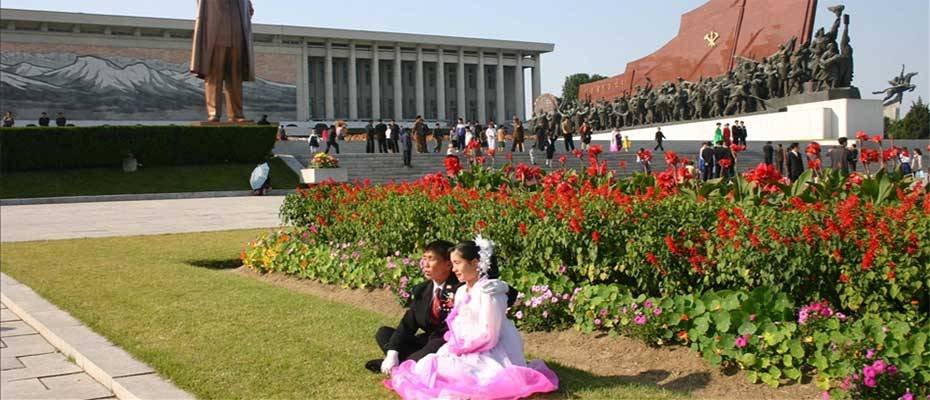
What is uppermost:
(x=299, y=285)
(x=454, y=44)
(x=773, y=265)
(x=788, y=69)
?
(x=454, y=44)

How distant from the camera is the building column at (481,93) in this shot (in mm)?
64062

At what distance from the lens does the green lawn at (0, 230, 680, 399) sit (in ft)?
12.1

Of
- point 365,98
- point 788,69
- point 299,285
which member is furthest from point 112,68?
point 299,285

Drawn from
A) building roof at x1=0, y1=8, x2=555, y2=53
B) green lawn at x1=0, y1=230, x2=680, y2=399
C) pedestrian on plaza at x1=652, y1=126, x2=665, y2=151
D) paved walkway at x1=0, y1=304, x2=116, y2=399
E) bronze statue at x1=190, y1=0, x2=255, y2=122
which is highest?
building roof at x1=0, y1=8, x2=555, y2=53

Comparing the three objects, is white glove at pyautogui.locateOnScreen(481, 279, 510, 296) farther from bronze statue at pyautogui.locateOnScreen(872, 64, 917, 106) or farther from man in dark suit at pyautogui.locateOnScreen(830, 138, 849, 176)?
bronze statue at pyautogui.locateOnScreen(872, 64, 917, 106)

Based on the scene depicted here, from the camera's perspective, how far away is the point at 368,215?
6676mm

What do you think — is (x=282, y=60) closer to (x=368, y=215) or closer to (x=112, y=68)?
(x=112, y=68)

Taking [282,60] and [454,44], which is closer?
[282,60]

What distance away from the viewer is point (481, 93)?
212 feet

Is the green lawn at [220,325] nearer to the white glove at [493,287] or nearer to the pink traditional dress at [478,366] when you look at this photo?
the pink traditional dress at [478,366]

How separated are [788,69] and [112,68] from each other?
33.0m

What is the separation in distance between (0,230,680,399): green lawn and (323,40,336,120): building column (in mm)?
50299

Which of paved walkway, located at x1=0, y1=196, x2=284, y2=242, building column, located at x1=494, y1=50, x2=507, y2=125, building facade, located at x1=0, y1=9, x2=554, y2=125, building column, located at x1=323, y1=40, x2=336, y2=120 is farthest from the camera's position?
building column, located at x1=494, y1=50, x2=507, y2=125

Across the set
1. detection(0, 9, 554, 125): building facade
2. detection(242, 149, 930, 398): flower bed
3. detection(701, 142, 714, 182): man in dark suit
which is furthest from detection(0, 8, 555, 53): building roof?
detection(242, 149, 930, 398): flower bed
